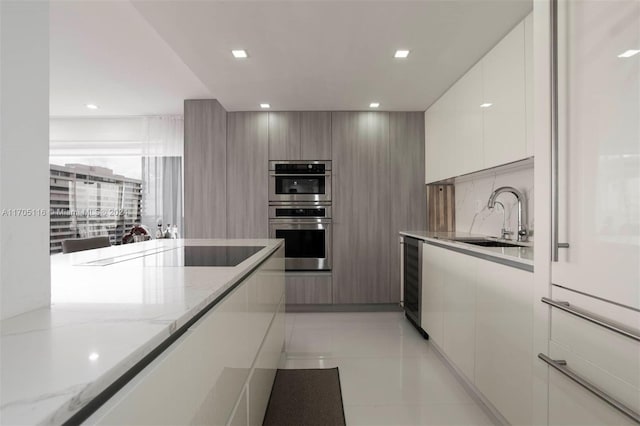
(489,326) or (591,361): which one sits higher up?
(591,361)

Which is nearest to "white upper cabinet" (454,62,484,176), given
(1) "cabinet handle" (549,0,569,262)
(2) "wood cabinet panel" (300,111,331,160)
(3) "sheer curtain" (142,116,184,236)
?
(1) "cabinet handle" (549,0,569,262)

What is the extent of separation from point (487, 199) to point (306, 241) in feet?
6.79

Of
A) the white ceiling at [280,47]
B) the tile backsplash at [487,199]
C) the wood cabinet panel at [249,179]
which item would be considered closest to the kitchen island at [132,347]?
the white ceiling at [280,47]

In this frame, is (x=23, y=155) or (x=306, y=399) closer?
(x=23, y=155)

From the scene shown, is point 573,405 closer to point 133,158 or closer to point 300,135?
point 300,135

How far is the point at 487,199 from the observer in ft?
10.2

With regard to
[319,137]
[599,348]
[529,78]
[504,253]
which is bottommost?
[599,348]

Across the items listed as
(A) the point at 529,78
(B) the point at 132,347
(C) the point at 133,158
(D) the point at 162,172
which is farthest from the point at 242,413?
(C) the point at 133,158

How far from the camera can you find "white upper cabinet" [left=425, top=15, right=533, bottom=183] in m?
2.04

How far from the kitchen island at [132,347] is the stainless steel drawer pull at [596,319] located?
1.13 meters

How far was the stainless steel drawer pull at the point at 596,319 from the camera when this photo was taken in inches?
37.1

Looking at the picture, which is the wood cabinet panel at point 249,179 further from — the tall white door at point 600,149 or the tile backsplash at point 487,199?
the tall white door at point 600,149

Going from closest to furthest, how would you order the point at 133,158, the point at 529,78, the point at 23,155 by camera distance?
the point at 23,155
the point at 529,78
the point at 133,158

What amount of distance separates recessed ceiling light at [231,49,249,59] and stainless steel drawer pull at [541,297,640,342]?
8.31ft
